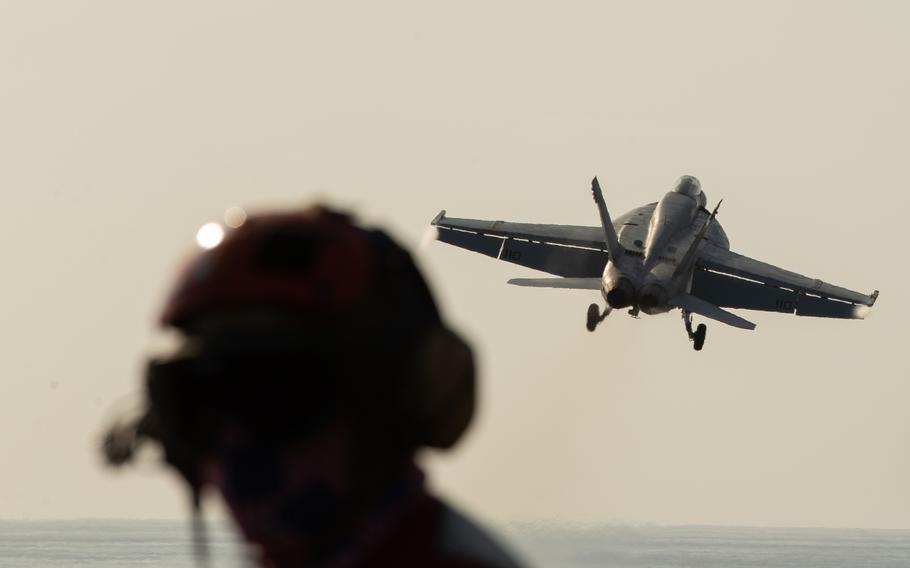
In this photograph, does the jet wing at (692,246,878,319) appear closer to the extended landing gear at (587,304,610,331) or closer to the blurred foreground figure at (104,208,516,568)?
the extended landing gear at (587,304,610,331)

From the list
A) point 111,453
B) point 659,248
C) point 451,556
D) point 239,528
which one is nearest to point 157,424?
point 111,453

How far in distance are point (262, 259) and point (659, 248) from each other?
63292 mm

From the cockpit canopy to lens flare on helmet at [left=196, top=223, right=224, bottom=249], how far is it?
74.6 m

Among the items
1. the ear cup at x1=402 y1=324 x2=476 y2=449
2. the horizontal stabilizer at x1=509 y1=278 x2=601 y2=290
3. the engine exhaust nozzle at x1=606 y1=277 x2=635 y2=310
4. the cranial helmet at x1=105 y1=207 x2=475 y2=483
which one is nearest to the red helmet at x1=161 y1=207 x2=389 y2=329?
the cranial helmet at x1=105 y1=207 x2=475 y2=483

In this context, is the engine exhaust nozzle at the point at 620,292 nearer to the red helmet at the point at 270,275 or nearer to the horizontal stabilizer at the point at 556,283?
the horizontal stabilizer at the point at 556,283

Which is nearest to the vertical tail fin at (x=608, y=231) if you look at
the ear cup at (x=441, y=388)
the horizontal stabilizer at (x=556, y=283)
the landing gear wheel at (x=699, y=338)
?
the horizontal stabilizer at (x=556, y=283)

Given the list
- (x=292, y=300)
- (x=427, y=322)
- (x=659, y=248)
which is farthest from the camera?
(x=659, y=248)

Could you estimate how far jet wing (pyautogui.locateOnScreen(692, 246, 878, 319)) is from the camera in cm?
7794

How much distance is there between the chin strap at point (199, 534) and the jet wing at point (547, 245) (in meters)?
74.5

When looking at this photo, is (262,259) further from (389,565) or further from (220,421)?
(389,565)

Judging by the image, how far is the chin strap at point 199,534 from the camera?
4.02 meters

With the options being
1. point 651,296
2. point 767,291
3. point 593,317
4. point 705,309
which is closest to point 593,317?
point 593,317

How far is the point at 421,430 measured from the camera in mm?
4176

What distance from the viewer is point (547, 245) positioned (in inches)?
3135
